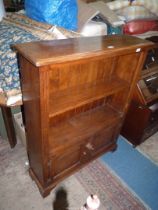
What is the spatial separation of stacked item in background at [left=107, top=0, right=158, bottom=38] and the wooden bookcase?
0.65 m

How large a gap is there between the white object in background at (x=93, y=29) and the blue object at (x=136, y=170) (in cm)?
119

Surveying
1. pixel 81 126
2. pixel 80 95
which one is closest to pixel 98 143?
pixel 81 126

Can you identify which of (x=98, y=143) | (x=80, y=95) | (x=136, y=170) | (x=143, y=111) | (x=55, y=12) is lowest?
(x=136, y=170)

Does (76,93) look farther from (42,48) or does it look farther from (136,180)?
(136,180)

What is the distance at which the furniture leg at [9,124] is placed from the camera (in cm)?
152

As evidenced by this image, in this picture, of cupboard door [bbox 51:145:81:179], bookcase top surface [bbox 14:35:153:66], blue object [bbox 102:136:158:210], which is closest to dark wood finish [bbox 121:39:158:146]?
Result: blue object [bbox 102:136:158:210]

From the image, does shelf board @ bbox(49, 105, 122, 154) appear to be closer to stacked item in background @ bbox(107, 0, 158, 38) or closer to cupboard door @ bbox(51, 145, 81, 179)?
cupboard door @ bbox(51, 145, 81, 179)

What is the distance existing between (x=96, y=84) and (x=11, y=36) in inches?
26.4

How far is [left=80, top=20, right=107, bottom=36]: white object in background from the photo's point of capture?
4.40ft

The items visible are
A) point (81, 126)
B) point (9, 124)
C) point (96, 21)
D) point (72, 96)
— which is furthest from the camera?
point (9, 124)

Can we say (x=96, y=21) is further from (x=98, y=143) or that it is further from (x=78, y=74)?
(x=98, y=143)

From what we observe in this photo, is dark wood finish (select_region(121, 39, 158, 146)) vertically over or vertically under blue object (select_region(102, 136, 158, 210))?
over

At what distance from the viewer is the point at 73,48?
90cm

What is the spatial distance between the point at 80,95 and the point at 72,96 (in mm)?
56
